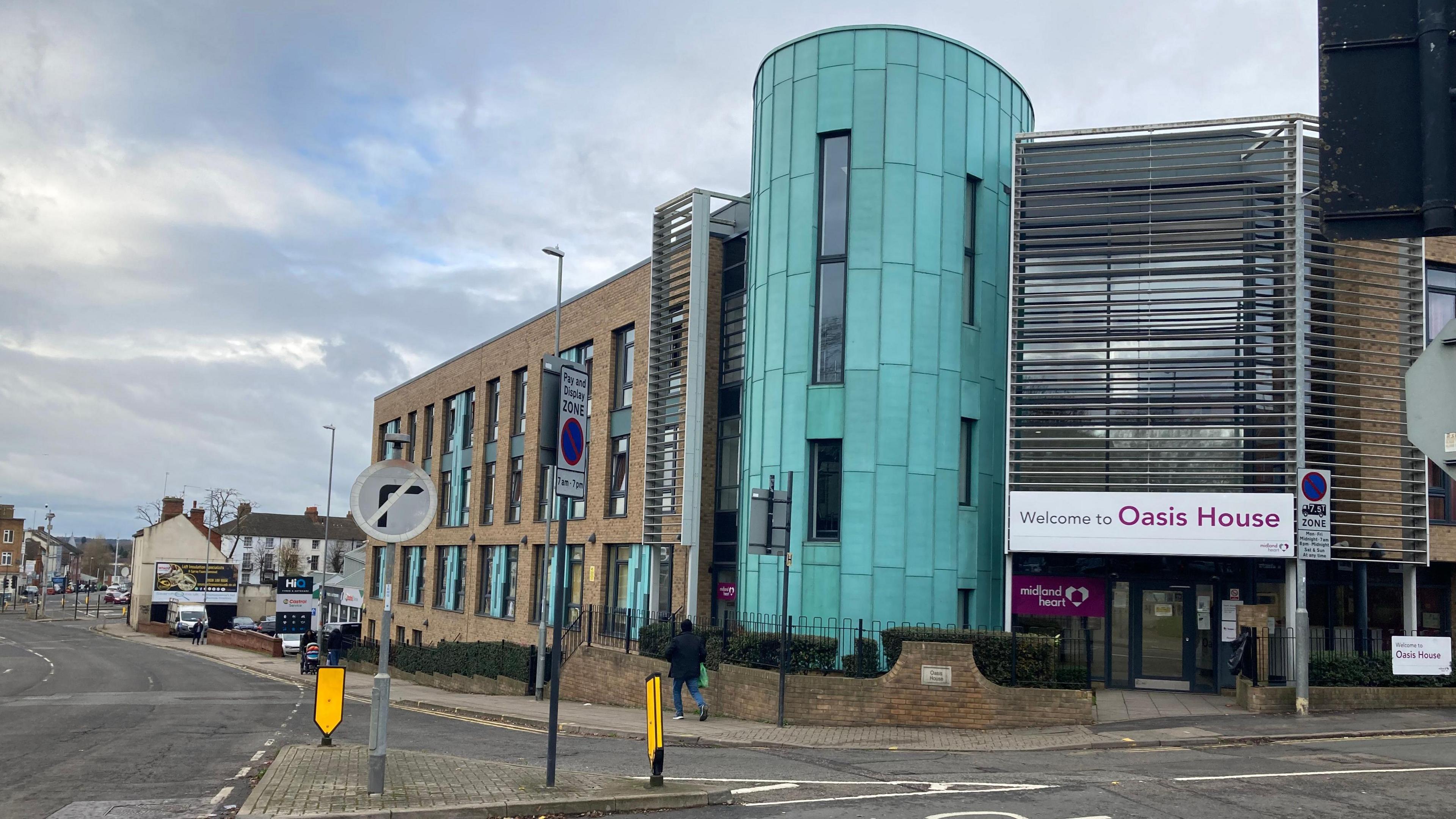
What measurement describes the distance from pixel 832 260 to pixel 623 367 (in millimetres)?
11294

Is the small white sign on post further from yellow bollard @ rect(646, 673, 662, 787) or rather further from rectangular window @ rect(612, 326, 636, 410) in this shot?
rectangular window @ rect(612, 326, 636, 410)

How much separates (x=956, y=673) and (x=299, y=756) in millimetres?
9026

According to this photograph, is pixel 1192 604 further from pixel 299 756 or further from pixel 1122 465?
pixel 299 756

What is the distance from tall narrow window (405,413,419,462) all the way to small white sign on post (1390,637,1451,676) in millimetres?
36768

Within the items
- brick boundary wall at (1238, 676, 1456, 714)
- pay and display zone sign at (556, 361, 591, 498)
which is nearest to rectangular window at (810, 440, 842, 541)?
brick boundary wall at (1238, 676, 1456, 714)

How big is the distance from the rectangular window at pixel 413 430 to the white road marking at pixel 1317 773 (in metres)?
38.4

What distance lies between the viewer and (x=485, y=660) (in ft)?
99.3

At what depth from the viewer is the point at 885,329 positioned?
67.4 feet

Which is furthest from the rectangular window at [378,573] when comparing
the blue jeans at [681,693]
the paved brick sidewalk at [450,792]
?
the paved brick sidewalk at [450,792]

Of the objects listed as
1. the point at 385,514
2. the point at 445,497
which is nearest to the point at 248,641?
the point at 445,497

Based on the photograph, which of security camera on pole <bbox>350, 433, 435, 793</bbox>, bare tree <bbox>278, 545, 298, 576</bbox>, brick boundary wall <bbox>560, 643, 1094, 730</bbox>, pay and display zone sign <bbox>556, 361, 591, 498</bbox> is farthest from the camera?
bare tree <bbox>278, 545, 298, 576</bbox>

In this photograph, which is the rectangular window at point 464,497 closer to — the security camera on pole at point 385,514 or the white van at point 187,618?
the security camera on pole at point 385,514

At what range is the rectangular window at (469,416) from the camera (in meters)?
42.4

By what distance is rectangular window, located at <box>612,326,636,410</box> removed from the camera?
31.1 m
